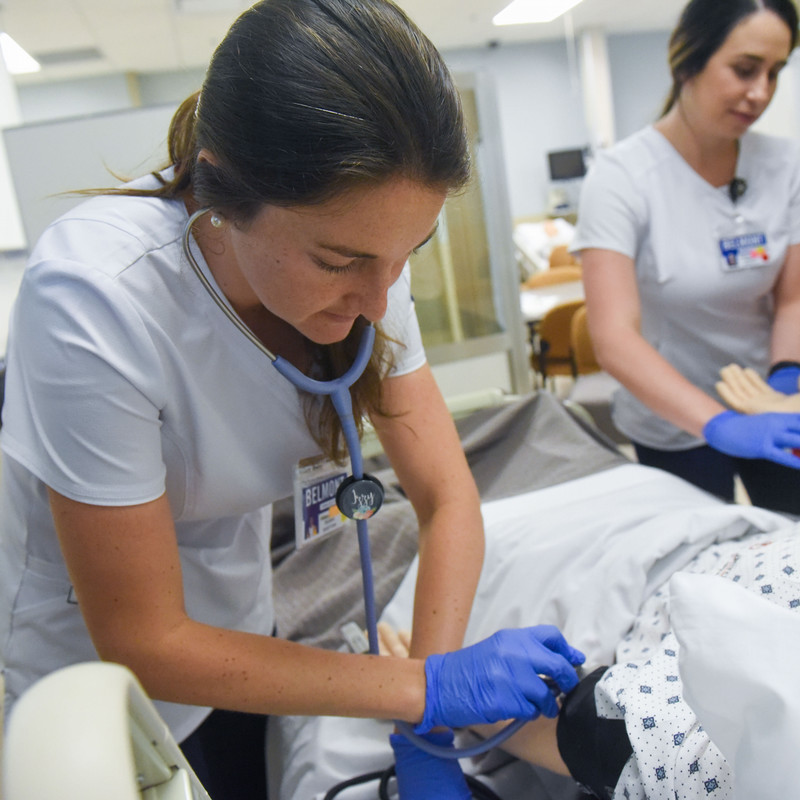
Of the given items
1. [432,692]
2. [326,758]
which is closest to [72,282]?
[432,692]

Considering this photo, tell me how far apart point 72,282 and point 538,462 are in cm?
128

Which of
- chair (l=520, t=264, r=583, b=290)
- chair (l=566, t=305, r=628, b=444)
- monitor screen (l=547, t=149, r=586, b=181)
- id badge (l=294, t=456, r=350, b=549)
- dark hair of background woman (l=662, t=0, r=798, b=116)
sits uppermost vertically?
monitor screen (l=547, t=149, r=586, b=181)

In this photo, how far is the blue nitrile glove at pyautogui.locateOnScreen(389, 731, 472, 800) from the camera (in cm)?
89

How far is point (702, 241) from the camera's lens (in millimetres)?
1572

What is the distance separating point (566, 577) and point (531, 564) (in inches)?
3.4

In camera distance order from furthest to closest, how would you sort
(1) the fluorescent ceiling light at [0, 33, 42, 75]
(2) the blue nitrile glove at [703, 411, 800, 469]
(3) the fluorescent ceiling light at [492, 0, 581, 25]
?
1. (3) the fluorescent ceiling light at [492, 0, 581, 25]
2. (1) the fluorescent ceiling light at [0, 33, 42, 75]
3. (2) the blue nitrile glove at [703, 411, 800, 469]

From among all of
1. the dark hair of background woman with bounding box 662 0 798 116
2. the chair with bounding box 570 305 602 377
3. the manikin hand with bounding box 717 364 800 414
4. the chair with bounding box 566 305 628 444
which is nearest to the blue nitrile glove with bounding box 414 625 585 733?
the manikin hand with bounding box 717 364 800 414

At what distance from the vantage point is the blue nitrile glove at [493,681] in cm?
84

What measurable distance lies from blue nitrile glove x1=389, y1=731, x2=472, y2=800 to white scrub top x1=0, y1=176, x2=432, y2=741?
0.31m

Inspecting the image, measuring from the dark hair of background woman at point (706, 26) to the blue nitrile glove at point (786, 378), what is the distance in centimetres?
63

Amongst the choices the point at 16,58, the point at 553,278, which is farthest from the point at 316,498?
the point at 16,58

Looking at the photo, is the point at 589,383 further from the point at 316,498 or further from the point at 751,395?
the point at 316,498

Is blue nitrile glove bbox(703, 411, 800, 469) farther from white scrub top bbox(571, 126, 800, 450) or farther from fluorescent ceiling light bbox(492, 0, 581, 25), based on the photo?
fluorescent ceiling light bbox(492, 0, 581, 25)

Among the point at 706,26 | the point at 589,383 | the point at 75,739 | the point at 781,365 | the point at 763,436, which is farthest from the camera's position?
the point at 589,383
